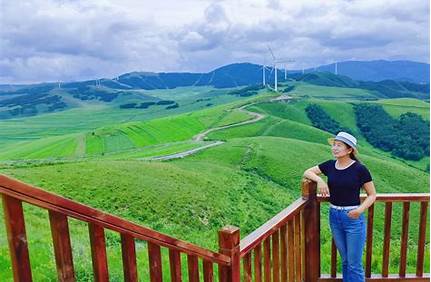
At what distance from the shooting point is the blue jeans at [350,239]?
112 inches

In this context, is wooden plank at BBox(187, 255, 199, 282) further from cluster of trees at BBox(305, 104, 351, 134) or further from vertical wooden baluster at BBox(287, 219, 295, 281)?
cluster of trees at BBox(305, 104, 351, 134)

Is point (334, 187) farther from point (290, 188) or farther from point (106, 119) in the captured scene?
point (106, 119)

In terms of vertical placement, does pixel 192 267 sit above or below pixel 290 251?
above

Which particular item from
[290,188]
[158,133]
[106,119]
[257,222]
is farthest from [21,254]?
[106,119]

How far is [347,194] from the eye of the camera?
280 centimetres

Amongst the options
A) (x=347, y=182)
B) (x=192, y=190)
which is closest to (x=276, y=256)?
(x=347, y=182)

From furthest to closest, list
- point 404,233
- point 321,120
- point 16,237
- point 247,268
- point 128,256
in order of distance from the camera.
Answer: point 321,120 → point 404,233 → point 247,268 → point 128,256 → point 16,237

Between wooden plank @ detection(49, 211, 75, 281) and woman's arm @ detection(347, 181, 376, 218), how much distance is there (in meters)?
2.00

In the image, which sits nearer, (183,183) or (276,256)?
(276,256)

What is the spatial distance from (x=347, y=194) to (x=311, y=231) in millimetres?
410

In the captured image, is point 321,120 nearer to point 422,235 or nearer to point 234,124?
point 234,124

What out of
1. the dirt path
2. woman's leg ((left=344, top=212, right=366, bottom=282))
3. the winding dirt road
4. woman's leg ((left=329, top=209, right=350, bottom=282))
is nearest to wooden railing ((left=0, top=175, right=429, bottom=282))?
woman's leg ((left=329, top=209, right=350, bottom=282))

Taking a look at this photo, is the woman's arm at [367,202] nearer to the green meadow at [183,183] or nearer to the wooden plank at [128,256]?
the wooden plank at [128,256]

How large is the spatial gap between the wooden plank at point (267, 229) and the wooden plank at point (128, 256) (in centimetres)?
73
